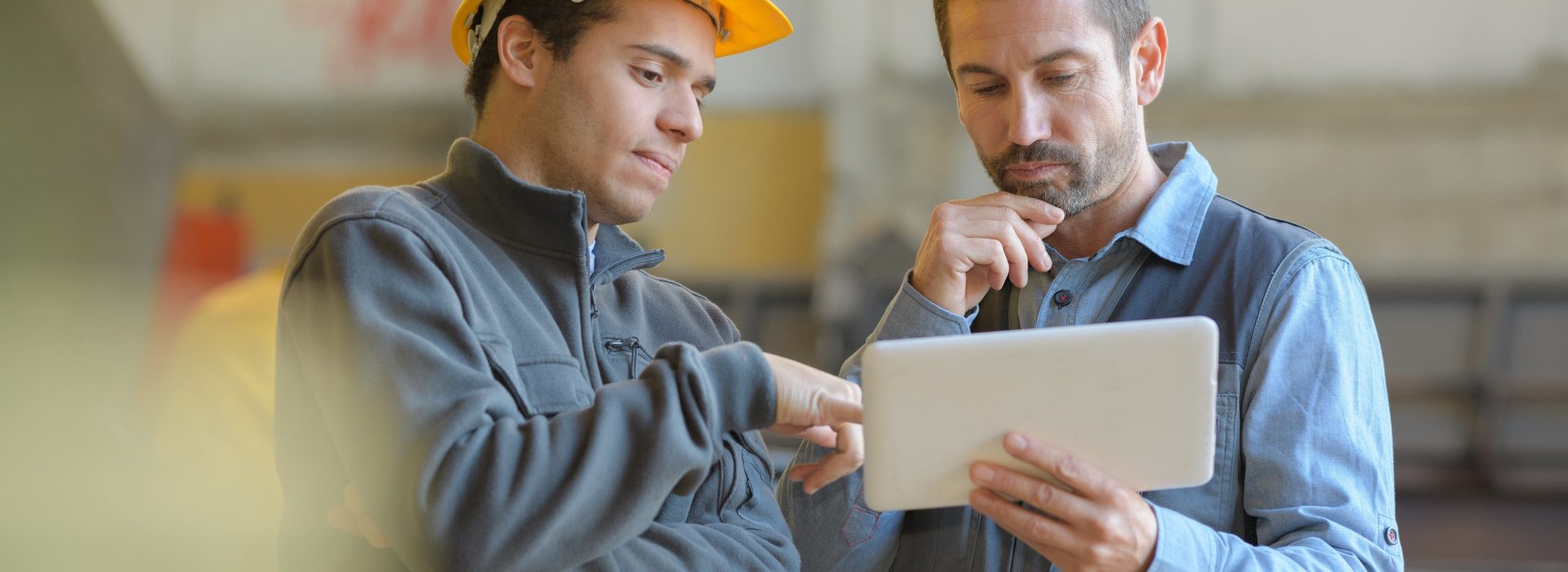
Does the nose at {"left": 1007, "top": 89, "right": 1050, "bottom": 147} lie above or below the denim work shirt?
above

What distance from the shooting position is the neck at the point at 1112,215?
5.82ft

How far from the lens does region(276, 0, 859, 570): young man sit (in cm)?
114

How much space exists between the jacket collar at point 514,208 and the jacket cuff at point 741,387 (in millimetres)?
287

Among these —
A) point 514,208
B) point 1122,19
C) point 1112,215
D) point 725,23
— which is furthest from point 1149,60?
point 514,208

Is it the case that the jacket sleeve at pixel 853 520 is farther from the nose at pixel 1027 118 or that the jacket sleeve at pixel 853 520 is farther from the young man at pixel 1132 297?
the nose at pixel 1027 118

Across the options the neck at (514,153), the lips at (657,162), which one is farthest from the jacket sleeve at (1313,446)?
the neck at (514,153)

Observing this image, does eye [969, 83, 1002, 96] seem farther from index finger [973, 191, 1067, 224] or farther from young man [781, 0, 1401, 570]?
index finger [973, 191, 1067, 224]

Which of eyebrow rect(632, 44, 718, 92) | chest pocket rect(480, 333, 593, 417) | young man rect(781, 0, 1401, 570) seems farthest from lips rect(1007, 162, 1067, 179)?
chest pocket rect(480, 333, 593, 417)

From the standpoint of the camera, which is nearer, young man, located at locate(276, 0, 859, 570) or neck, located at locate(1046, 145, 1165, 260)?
young man, located at locate(276, 0, 859, 570)

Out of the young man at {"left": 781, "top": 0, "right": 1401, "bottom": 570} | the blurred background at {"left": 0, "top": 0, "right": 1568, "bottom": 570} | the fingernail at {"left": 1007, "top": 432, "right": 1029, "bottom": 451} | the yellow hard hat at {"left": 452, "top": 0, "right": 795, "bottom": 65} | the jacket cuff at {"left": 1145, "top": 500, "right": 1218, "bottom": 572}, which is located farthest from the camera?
the blurred background at {"left": 0, "top": 0, "right": 1568, "bottom": 570}

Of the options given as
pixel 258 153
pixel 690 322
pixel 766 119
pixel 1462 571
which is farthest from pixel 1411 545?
pixel 258 153

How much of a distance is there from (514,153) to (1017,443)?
2.43 ft

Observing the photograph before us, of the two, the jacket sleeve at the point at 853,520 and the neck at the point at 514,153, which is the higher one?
the neck at the point at 514,153

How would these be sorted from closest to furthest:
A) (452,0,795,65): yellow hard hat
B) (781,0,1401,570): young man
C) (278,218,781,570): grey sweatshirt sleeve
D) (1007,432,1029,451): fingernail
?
1. (278,218,781,570): grey sweatshirt sleeve
2. (1007,432,1029,451): fingernail
3. (781,0,1401,570): young man
4. (452,0,795,65): yellow hard hat
